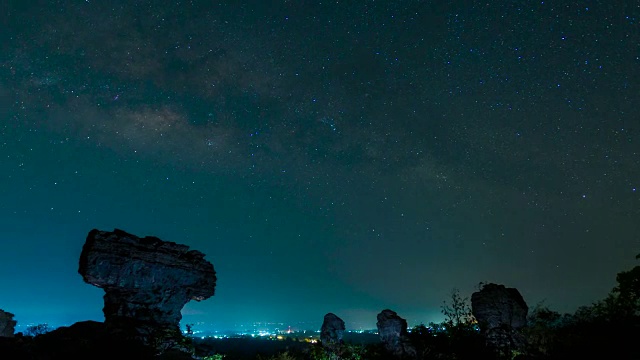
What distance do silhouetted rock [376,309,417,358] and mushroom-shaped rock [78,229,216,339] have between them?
18.3m

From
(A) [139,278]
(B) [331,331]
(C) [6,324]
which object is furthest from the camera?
(C) [6,324]

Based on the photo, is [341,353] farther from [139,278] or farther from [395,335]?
[139,278]

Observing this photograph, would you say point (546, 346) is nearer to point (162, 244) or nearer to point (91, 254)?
point (162, 244)

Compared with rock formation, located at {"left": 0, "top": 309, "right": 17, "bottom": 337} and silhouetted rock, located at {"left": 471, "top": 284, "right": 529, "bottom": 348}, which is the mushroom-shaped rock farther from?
silhouetted rock, located at {"left": 471, "top": 284, "right": 529, "bottom": 348}

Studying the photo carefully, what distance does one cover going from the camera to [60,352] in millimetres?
19938

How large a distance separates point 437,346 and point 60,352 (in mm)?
25748

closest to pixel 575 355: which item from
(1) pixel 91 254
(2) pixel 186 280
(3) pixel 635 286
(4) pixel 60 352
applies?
(3) pixel 635 286

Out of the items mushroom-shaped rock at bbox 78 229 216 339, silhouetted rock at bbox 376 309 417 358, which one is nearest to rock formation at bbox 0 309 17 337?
mushroom-shaped rock at bbox 78 229 216 339

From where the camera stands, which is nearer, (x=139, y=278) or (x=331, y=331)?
(x=139, y=278)

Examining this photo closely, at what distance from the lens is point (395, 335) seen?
3691cm

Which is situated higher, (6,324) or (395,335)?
(6,324)

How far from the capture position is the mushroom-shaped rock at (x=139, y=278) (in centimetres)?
3012

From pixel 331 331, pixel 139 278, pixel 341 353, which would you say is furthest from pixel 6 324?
pixel 341 353

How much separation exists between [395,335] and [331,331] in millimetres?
7077
